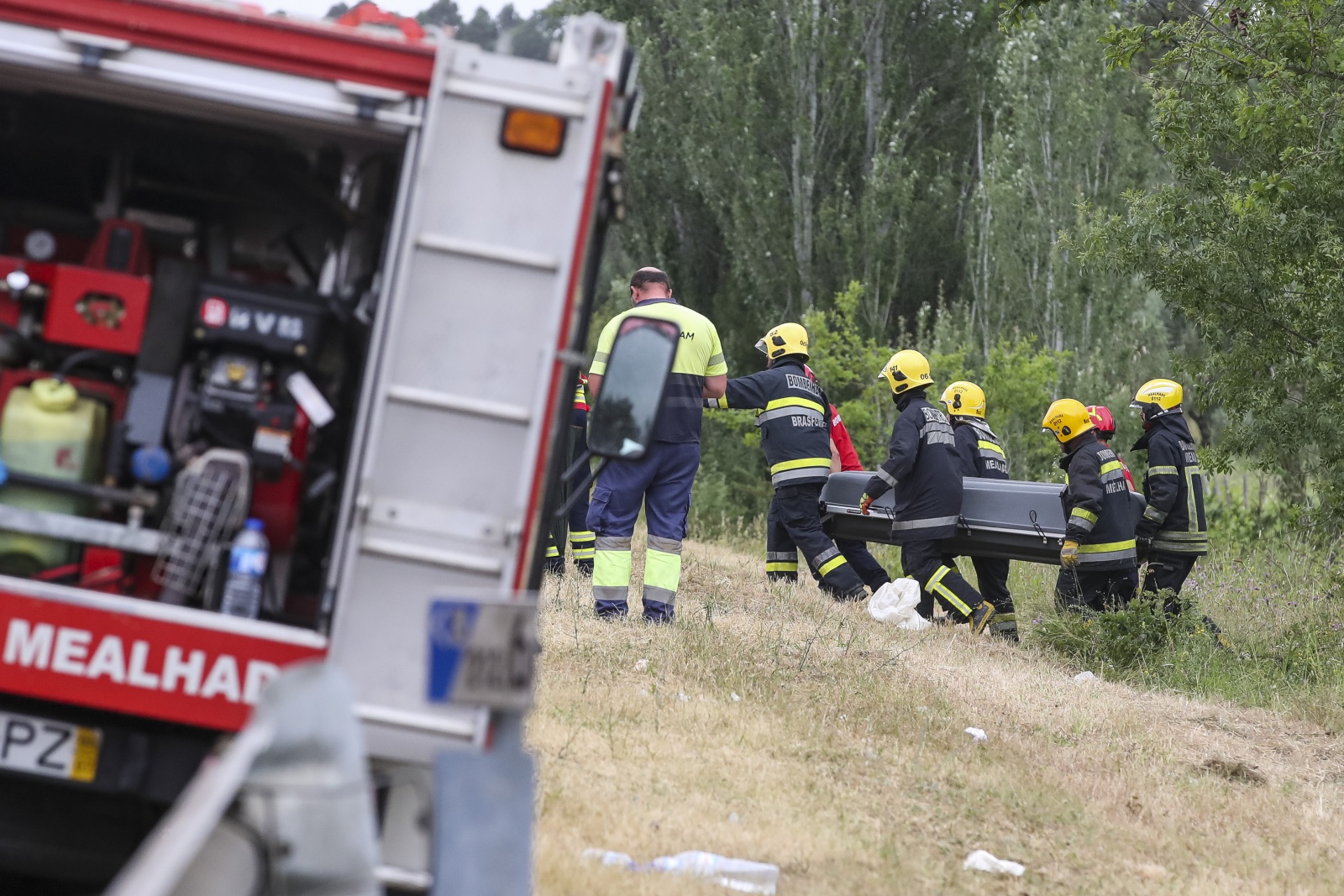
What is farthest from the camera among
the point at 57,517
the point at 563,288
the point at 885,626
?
the point at 885,626

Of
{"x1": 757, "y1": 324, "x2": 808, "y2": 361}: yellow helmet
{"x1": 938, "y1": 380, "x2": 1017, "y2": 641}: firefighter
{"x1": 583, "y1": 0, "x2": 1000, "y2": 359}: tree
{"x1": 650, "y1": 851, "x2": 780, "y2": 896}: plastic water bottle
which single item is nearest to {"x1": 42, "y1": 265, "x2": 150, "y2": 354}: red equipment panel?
{"x1": 650, "y1": 851, "x2": 780, "y2": 896}: plastic water bottle

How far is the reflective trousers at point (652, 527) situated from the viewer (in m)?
8.12

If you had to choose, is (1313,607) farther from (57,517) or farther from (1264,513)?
(57,517)

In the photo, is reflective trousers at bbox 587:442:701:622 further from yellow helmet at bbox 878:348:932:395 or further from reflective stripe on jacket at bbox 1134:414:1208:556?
reflective stripe on jacket at bbox 1134:414:1208:556

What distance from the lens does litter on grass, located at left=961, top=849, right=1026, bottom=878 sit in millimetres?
4941

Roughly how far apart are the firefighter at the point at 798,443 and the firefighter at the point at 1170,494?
2.04 metres

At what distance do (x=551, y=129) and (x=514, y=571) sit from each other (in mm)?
888

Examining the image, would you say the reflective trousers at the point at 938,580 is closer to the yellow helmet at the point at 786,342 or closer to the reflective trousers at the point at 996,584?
the reflective trousers at the point at 996,584

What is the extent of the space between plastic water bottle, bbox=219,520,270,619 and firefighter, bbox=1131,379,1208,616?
7837 mm

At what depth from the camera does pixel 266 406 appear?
3.38 m

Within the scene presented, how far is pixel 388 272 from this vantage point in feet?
9.88

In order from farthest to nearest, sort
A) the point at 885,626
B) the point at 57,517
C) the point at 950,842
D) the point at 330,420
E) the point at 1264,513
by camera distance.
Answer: the point at 1264,513 < the point at 885,626 < the point at 950,842 < the point at 330,420 < the point at 57,517

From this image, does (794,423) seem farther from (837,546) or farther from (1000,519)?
(1000,519)

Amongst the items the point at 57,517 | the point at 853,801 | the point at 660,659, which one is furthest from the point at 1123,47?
the point at 57,517
